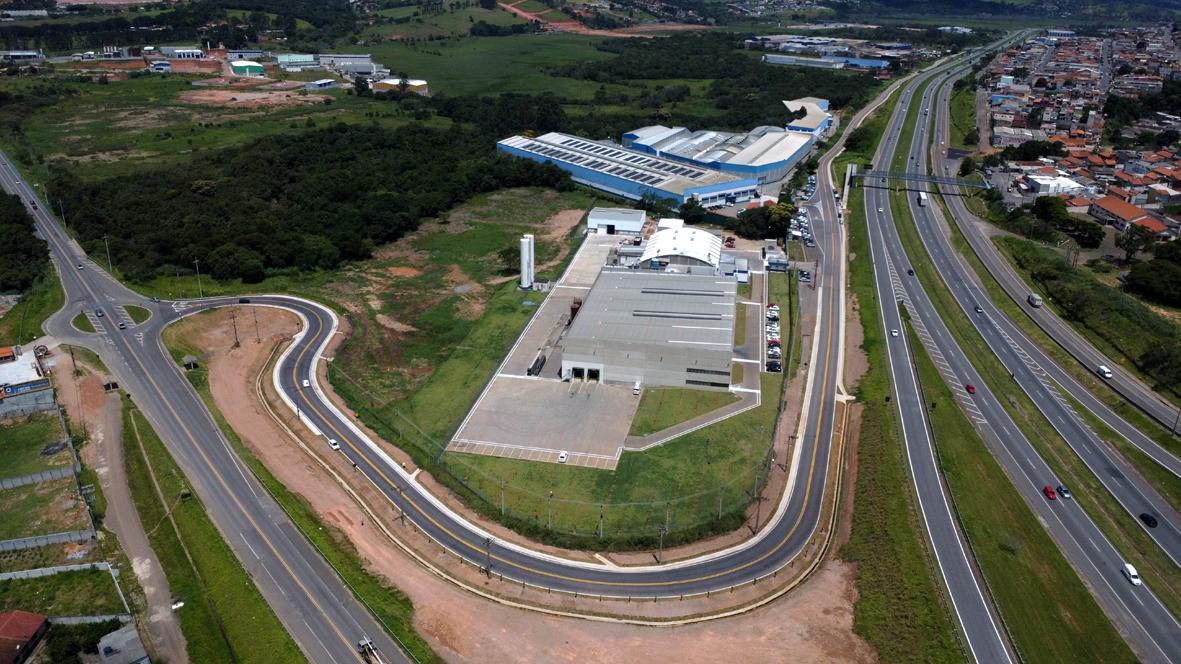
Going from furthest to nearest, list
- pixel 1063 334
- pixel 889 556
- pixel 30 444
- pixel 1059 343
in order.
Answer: pixel 1063 334 → pixel 1059 343 → pixel 30 444 → pixel 889 556

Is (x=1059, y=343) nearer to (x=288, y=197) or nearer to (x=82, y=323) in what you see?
(x=82, y=323)

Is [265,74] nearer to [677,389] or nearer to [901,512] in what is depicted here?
[677,389]

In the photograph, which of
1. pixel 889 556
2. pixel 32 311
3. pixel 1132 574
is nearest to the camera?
pixel 1132 574

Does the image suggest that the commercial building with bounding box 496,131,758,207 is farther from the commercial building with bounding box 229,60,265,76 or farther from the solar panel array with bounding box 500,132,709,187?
the commercial building with bounding box 229,60,265,76

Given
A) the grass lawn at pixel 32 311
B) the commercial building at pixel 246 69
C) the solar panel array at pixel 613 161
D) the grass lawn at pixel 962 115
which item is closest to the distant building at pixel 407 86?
the commercial building at pixel 246 69

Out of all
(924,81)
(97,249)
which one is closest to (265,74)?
(97,249)

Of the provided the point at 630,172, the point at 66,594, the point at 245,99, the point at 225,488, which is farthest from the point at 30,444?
the point at 245,99

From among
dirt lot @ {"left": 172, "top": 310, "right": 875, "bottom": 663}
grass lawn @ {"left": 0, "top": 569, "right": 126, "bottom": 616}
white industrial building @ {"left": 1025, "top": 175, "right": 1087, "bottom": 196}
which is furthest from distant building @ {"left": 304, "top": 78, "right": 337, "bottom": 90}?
dirt lot @ {"left": 172, "top": 310, "right": 875, "bottom": 663}

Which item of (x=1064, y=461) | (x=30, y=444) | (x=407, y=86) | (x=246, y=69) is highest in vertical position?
(x=246, y=69)
